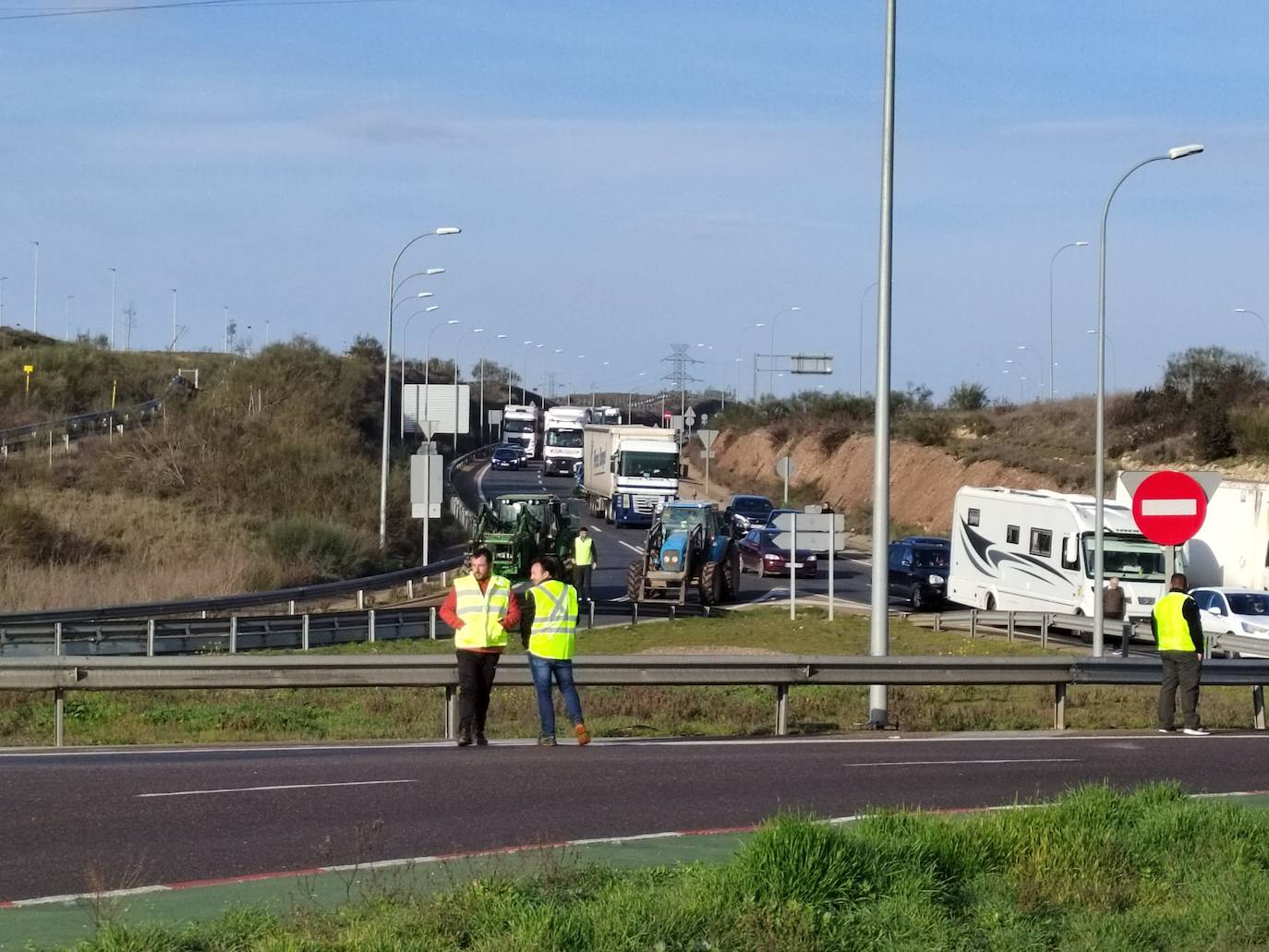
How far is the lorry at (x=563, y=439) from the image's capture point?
88.2 m

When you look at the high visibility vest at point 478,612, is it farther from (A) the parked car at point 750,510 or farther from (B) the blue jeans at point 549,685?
(A) the parked car at point 750,510

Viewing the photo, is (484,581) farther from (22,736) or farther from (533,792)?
(22,736)

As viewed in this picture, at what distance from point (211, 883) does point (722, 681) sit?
9203 mm

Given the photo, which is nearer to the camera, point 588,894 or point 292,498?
point 588,894

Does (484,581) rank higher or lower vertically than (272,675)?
higher

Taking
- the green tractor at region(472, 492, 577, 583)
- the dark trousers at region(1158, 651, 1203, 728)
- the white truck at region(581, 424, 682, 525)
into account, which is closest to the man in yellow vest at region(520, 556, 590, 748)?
the dark trousers at region(1158, 651, 1203, 728)

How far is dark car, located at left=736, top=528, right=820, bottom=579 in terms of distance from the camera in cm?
5081

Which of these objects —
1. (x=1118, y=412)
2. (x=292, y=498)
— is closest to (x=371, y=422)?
(x=292, y=498)

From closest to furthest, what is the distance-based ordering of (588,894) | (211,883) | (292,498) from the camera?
(588,894) → (211,883) → (292,498)

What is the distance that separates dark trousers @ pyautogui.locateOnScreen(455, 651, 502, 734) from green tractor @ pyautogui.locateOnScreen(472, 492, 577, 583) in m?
21.5

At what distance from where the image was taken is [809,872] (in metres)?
7.56

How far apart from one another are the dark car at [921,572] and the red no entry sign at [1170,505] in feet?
73.8

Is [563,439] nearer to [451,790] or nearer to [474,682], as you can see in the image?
[474,682]

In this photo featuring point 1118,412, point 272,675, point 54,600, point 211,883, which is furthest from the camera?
point 1118,412
